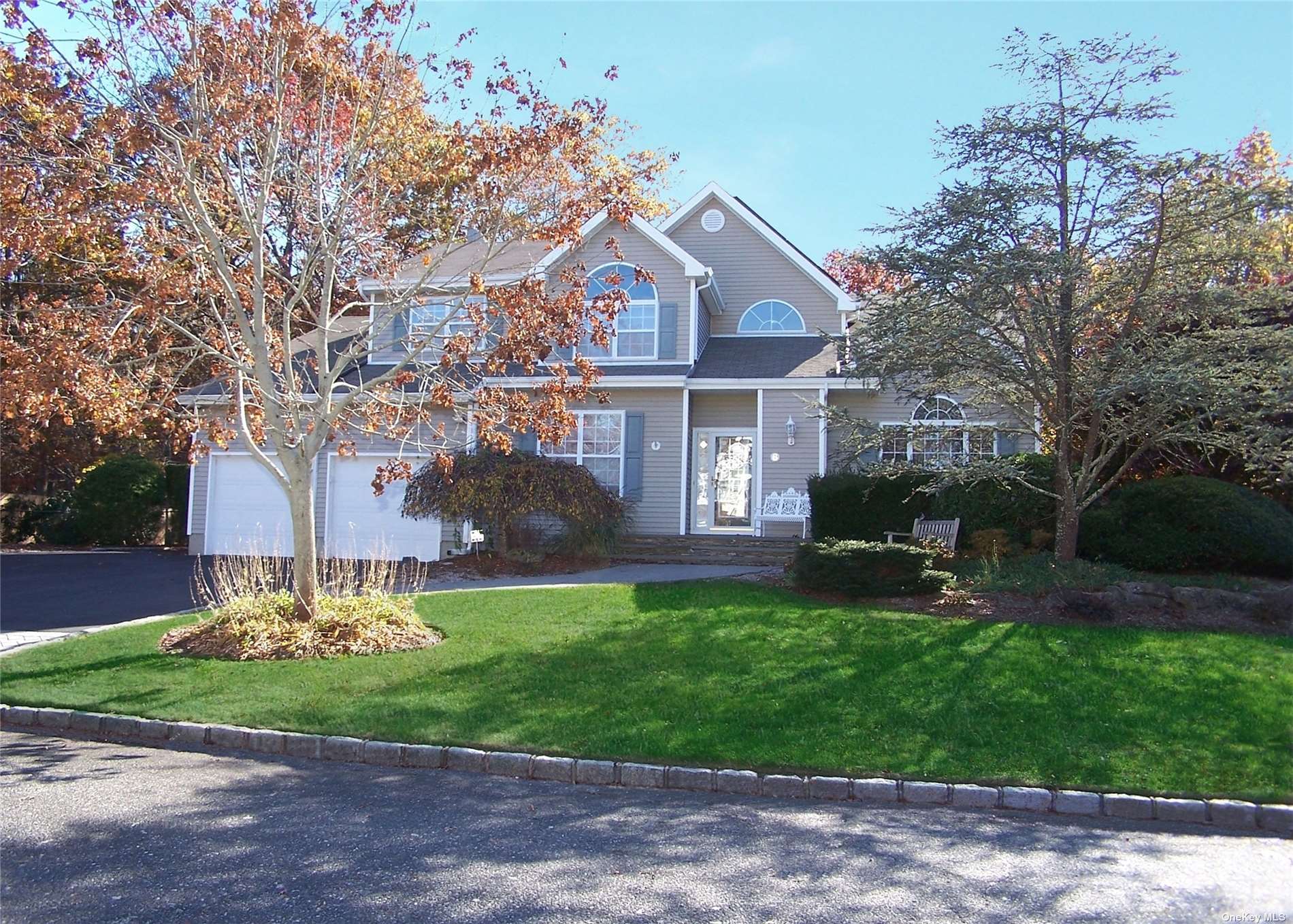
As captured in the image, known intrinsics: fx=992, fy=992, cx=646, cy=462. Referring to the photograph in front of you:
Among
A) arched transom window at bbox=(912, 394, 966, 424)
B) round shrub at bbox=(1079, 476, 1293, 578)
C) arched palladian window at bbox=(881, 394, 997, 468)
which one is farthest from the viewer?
arched transom window at bbox=(912, 394, 966, 424)

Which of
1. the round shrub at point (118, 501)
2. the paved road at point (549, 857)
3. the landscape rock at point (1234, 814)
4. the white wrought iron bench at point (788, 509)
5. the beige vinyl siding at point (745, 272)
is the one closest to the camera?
the paved road at point (549, 857)

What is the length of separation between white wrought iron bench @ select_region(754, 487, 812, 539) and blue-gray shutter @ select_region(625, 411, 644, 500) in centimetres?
225

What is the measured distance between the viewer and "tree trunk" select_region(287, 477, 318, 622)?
1027 centimetres

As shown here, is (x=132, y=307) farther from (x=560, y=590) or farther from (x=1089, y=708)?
(x=1089, y=708)

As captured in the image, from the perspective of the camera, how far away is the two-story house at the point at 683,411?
1805cm

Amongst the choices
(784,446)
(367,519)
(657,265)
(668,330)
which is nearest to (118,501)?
(367,519)

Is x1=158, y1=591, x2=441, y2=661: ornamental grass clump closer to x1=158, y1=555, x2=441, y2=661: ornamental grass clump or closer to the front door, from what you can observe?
x1=158, y1=555, x2=441, y2=661: ornamental grass clump

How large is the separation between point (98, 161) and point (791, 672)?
8.01 m

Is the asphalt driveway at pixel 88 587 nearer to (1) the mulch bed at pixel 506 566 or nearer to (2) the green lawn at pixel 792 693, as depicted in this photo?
(2) the green lawn at pixel 792 693

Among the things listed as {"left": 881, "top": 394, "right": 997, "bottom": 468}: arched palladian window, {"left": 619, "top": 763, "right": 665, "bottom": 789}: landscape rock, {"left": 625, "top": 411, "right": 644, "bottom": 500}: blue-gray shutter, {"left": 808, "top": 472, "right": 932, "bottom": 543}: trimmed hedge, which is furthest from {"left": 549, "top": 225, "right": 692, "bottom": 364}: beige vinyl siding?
{"left": 619, "top": 763, "right": 665, "bottom": 789}: landscape rock

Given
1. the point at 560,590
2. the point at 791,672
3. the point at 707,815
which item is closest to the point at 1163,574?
the point at 791,672

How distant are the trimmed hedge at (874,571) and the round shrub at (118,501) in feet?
55.5

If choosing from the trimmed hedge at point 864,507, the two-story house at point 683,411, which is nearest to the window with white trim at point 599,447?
the two-story house at point 683,411

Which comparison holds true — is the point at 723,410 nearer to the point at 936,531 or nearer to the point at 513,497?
the point at 513,497
